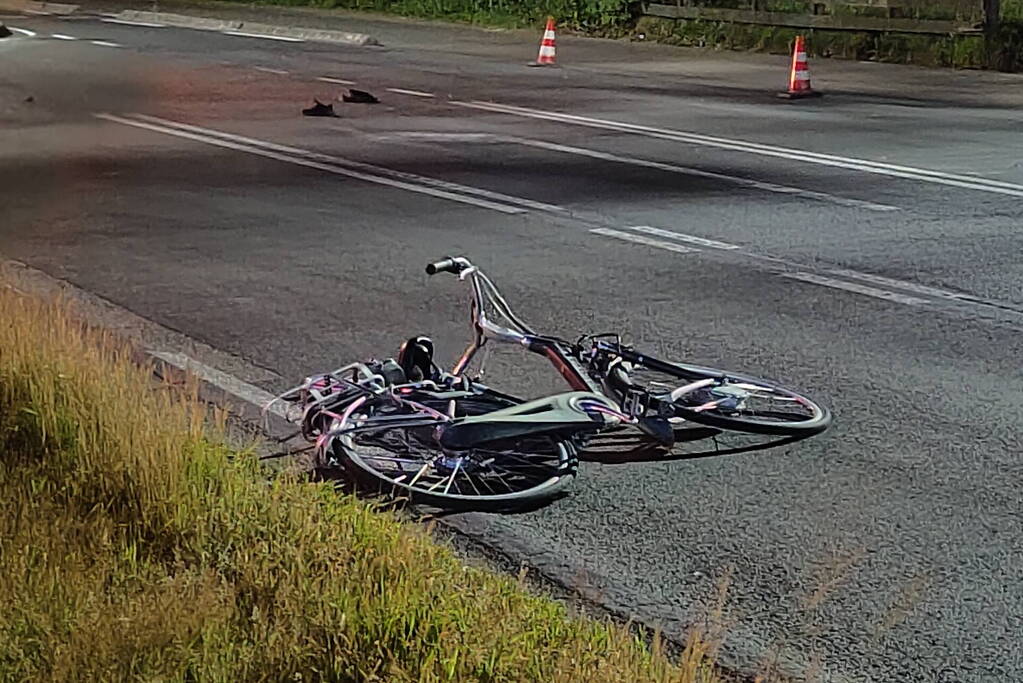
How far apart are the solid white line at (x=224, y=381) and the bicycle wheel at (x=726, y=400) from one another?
4.85ft

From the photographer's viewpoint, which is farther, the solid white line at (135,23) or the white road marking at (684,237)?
the solid white line at (135,23)

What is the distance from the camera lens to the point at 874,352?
309 inches

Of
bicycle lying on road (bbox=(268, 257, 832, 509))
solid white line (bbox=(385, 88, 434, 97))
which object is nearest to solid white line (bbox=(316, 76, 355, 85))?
solid white line (bbox=(385, 88, 434, 97))

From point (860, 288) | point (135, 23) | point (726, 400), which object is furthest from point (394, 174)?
point (135, 23)

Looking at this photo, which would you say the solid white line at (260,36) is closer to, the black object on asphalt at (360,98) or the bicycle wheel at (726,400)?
the black object on asphalt at (360,98)

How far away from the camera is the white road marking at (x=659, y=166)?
40.4 feet

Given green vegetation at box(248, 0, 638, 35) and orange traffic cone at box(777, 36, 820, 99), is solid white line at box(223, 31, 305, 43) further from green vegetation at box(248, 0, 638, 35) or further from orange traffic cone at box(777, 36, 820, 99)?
orange traffic cone at box(777, 36, 820, 99)

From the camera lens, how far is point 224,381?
287 inches

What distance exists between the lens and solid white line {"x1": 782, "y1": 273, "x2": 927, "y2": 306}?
8.97 m

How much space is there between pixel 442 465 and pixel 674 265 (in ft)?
14.6

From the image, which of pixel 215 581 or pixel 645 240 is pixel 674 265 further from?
pixel 215 581

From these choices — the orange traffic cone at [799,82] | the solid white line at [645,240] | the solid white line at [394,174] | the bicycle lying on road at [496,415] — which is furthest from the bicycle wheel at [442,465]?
the orange traffic cone at [799,82]

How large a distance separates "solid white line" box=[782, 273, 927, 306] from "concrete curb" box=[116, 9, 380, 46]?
2004cm

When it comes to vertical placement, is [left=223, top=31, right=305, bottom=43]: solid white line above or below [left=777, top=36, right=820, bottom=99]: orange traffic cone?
below
